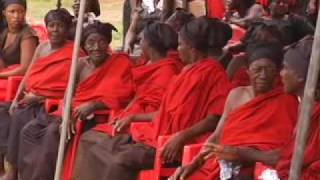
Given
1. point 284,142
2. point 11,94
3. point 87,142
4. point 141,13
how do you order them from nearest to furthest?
1. point 284,142
2. point 87,142
3. point 11,94
4. point 141,13

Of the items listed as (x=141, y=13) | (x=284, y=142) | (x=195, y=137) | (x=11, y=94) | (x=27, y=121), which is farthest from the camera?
(x=141, y=13)

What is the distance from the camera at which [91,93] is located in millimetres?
7184

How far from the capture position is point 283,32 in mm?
7051

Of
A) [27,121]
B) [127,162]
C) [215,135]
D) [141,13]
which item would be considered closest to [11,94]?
[27,121]

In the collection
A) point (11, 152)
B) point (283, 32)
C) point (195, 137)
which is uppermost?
point (283, 32)

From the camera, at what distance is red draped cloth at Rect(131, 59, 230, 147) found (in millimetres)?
6062

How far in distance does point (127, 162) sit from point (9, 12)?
8.29ft

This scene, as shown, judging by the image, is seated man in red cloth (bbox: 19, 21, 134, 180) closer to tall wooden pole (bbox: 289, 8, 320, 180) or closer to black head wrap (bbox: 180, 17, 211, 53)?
black head wrap (bbox: 180, 17, 211, 53)

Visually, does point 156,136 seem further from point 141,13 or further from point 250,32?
point 141,13

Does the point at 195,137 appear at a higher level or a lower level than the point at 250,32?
lower

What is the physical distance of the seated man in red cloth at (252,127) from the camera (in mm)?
5363

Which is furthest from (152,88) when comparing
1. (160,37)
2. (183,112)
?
(183,112)

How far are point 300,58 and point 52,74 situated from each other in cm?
300

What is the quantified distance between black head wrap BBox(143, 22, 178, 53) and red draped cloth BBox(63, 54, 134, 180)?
384 millimetres
